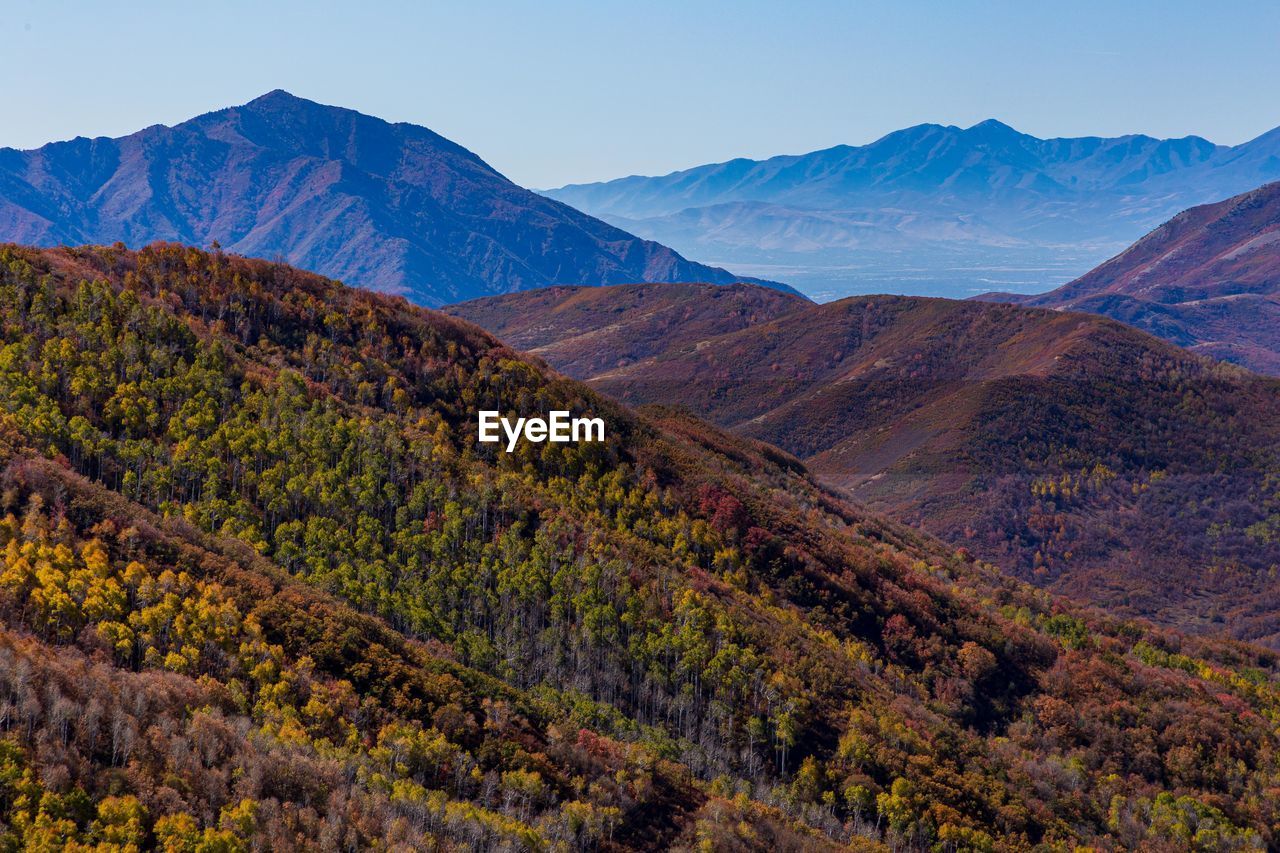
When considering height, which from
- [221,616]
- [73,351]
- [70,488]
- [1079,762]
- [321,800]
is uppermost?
[73,351]

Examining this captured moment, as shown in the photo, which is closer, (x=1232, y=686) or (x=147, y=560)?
(x=147, y=560)

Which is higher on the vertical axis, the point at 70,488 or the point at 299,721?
the point at 70,488

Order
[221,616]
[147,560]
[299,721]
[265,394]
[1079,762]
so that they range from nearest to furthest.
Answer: [299,721] → [221,616] → [147,560] → [1079,762] → [265,394]

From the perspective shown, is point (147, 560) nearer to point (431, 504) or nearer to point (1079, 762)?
point (431, 504)

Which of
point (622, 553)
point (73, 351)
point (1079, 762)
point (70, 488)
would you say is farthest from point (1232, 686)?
point (73, 351)

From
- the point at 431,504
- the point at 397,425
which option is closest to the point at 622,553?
the point at 431,504

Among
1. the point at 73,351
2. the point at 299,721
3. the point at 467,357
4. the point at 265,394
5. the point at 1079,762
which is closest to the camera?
the point at 299,721

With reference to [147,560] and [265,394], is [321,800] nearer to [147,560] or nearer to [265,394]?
[147,560]
